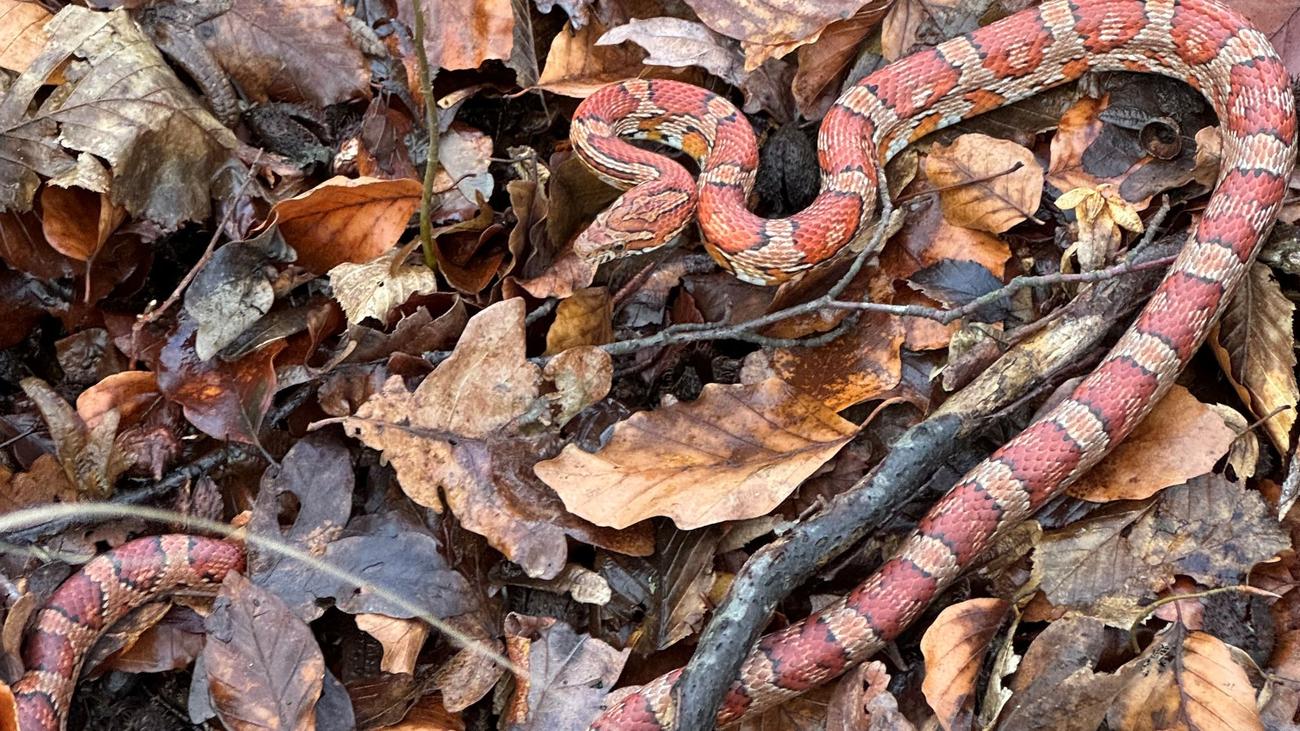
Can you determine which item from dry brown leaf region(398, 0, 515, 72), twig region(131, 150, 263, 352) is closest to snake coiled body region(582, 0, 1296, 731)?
dry brown leaf region(398, 0, 515, 72)

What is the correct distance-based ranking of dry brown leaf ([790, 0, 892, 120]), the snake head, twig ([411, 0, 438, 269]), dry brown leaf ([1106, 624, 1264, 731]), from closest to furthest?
dry brown leaf ([1106, 624, 1264, 731]) < twig ([411, 0, 438, 269]) < the snake head < dry brown leaf ([790, 0, 892, 120])

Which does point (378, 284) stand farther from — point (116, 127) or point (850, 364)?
point (850, 364)

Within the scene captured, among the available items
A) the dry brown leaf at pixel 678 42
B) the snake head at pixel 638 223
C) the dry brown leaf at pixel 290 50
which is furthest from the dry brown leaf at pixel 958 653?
the dry brown leaf at pixel 290 50

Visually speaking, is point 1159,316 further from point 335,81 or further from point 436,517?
point 335,81

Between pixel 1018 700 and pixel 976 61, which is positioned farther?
pixel 976 61

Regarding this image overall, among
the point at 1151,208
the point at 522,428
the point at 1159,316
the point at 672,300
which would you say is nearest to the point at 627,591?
the point at 522,428

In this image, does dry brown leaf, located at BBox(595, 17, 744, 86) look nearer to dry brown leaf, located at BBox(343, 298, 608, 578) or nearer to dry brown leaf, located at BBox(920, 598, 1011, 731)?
dry brown leaf, located at BBox(343, 298, 608, 578)

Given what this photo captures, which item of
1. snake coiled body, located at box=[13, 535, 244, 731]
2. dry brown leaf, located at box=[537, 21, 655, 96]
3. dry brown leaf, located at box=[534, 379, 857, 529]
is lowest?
snake coiled body, located at box=[13, 535, 244, 731]
